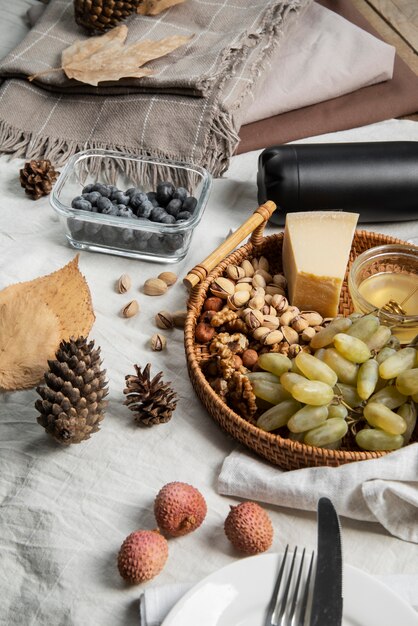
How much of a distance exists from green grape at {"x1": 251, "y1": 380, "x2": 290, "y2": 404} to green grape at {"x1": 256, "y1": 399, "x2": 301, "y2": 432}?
0.01m

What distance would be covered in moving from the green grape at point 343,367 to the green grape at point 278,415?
0.20 feet

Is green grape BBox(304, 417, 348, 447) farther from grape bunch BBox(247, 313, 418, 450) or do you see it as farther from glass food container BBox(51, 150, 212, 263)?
glass food container BBox(51, 150, 212, 263)

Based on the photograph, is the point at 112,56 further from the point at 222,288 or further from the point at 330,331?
the point at 330,331

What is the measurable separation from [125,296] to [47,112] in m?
0.46

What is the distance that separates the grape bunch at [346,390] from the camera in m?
0.81

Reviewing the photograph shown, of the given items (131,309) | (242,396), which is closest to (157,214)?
(131,309)

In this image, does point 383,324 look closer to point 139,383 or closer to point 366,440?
point 366,440

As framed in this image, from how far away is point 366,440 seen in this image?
82 cm

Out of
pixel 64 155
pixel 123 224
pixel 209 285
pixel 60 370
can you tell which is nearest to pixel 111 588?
pixel 60 370

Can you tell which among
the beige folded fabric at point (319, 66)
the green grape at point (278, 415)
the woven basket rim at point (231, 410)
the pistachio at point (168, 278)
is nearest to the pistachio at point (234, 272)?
the woven basket rim at point (231, 410)

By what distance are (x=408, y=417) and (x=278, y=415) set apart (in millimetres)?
134

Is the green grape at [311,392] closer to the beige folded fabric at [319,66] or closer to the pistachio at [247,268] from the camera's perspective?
the pistachio at [247,268]

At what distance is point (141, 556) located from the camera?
28.7 inches

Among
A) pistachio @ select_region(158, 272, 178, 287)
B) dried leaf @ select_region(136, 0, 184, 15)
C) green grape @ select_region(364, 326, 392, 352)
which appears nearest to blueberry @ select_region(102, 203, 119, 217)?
pistachio @ select_region(158, 272, 178, 287)
